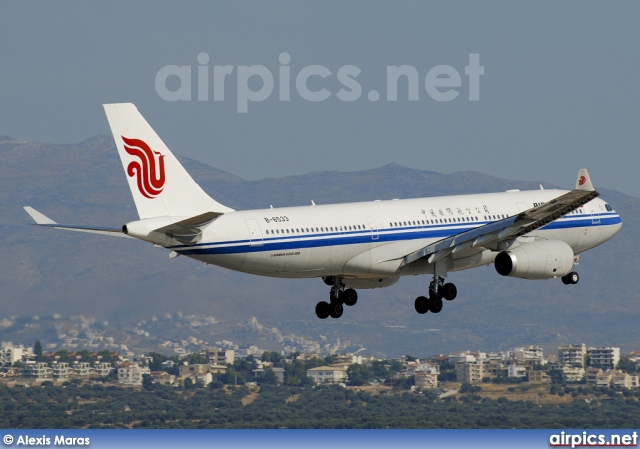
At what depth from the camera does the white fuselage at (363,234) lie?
216 ft

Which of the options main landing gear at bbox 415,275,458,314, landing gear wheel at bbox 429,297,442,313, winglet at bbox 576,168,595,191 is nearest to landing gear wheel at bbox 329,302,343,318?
main landing gear at bbox 415,275,458,314

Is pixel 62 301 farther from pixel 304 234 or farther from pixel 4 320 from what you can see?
pixel 304 234

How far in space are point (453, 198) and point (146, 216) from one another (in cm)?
1750

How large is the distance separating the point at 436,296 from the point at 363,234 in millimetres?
5440

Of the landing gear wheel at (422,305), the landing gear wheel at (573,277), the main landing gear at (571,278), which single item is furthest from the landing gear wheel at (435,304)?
the landing gear wheel at (573,277)

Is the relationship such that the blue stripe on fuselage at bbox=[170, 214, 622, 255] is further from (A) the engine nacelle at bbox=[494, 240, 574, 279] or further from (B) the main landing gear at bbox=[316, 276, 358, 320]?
(B) the main landing gear at bbox=[316, 276, 358, 320]

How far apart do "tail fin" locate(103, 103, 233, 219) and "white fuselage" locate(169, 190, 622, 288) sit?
229 centimetres

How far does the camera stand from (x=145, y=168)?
220 feet

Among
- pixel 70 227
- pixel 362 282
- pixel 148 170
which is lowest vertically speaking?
pixel 362 282

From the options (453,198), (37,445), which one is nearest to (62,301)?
(37,445)

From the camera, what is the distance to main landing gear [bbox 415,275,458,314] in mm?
72312

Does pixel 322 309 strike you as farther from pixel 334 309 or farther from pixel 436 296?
pixel 436 296

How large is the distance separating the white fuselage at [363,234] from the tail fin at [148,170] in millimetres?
2289

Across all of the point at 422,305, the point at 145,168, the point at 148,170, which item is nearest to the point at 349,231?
the point at 422,305
